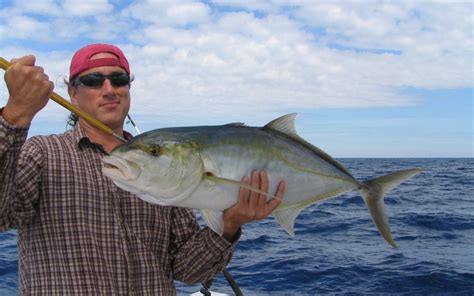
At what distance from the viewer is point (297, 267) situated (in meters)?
9.38

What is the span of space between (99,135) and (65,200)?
21.9 inches

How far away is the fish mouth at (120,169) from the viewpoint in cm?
242

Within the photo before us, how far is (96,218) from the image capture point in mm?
3055

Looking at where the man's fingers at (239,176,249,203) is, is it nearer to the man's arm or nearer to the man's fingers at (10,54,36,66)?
the man's arm

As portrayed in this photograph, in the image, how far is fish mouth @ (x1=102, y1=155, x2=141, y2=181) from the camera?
2418 mm

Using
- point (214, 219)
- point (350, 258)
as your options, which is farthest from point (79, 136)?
point (350, 258)

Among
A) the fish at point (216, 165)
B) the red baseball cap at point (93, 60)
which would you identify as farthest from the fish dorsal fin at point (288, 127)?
the red baseball cap at point (93, 60)

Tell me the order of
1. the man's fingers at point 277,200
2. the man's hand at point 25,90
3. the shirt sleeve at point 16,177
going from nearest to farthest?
the man's hand at point 25,90, the shirt sleeve at point 16,177, the man's fingers at point 277,200

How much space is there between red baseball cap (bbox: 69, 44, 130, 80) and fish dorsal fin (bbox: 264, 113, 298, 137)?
116 cm

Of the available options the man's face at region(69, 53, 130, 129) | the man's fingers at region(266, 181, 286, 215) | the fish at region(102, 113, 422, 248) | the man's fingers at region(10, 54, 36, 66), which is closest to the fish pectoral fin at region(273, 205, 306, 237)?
the fish at region(102, 113, 422, 248)

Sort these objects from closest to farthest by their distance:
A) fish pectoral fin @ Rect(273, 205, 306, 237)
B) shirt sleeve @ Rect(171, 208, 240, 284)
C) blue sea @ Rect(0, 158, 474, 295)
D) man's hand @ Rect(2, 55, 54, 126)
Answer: man's hand @ Rect(2, 55, 54, 126) → fish pectoral fin @ Rect(273, 205, 306, 237) → shirt sleeve @ Rect(171, 208, 240, 284) → blue sea @ Rect(0, 158, 474, 295)

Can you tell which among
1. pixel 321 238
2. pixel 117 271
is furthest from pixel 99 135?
pixel 321 238

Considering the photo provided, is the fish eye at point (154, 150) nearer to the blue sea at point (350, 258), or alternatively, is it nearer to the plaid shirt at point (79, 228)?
the plaid shirt at point (79, 228)

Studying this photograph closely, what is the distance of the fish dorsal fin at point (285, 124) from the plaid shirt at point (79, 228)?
88cm
